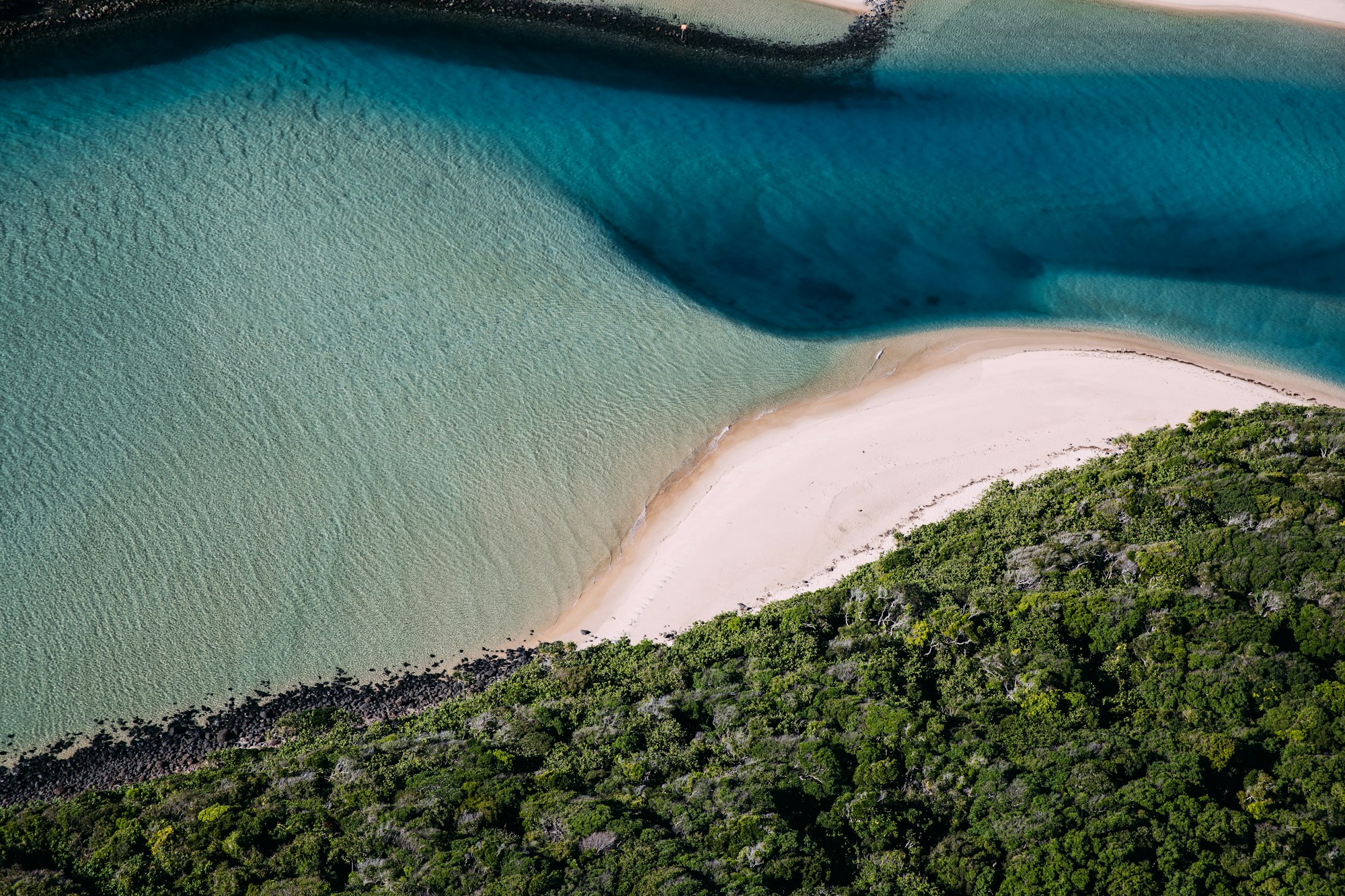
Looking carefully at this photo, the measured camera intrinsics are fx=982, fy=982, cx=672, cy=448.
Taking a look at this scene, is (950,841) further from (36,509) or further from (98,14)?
(98,14)

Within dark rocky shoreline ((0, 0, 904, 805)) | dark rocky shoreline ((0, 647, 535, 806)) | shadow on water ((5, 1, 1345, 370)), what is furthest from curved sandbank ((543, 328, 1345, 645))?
dark rocky shoreline ((0, 0, 904, 805))

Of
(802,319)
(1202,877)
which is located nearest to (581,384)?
(802,319)

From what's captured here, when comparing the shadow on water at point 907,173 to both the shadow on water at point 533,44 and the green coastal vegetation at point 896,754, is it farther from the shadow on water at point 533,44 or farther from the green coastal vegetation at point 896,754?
the green coastal vegetation at point 896,754

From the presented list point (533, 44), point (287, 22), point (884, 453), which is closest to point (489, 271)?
point (884, 453)

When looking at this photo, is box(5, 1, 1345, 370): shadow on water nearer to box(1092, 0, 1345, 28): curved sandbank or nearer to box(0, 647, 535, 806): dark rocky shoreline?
box(1092, 0, 1345, 28): curved sandbank

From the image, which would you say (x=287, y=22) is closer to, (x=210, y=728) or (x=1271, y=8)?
(x=210, y=728)

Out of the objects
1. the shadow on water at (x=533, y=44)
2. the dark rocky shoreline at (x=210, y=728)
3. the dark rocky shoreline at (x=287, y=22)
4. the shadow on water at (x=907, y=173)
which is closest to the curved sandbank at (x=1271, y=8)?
the shadow on water at (x=907, y=173)
